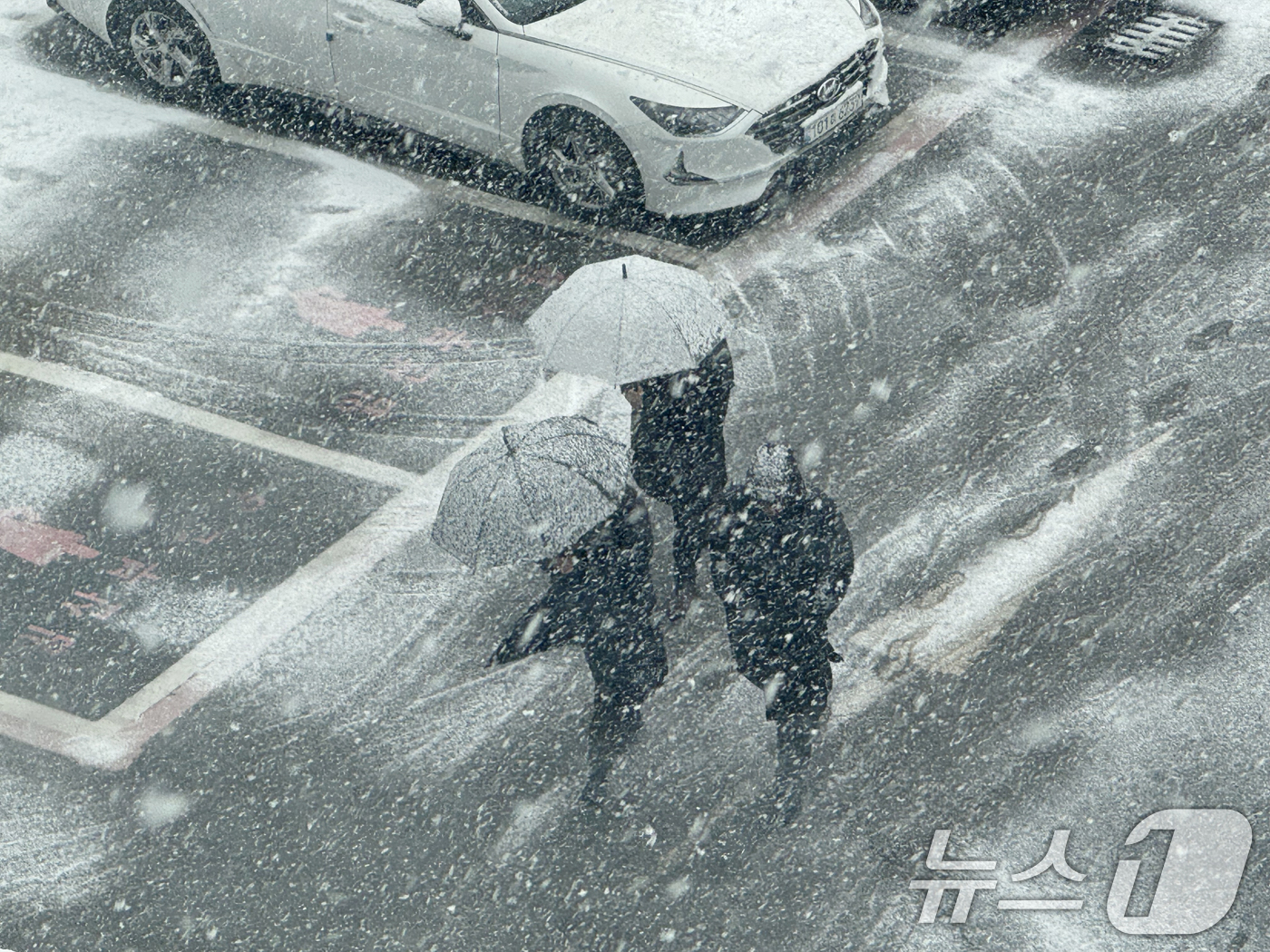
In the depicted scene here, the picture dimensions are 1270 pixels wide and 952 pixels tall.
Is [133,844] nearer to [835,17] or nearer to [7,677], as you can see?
[7,677]

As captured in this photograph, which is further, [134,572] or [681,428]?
[134,572]

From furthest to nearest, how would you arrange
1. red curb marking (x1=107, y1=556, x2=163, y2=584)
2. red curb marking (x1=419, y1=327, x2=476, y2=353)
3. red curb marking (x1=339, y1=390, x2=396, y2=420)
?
1. red curb marking (x1=419, y1=327, x2=476, y2=353)
2. red curb marking (x1=339, y1=390, x2=396, y2=420)
3. red curb marking (x1=107, y1=556, x2=163, y2=584)

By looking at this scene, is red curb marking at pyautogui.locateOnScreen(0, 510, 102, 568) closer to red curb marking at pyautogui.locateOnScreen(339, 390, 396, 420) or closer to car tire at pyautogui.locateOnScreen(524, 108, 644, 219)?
red curb marking at pyautogui.locateOnScreen(339, 390, 396, 420)

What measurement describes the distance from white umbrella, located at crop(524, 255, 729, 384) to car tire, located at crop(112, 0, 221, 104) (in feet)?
18.9

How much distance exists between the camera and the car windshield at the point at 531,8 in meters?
8.78

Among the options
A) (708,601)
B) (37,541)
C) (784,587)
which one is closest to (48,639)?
(37,541)

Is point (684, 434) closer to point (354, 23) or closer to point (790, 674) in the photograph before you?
point (790, 674)

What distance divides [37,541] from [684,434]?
326 cm

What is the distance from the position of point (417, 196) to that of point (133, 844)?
512 centimetres

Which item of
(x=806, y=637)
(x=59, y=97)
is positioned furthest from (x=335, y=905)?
(x=59, y=97)

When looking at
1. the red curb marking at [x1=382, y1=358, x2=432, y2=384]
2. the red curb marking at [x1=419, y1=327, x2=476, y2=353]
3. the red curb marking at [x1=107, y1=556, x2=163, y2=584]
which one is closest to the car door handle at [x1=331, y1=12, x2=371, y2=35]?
the red curb marking at [x1=419, y1=327, x2=476, y2=353]

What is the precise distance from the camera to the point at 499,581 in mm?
6367

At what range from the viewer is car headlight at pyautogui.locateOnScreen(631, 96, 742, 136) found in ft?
27.1

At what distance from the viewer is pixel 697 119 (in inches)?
325
